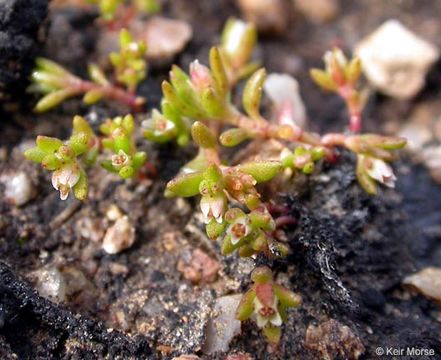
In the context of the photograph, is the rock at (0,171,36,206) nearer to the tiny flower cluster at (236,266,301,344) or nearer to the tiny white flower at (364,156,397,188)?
the tiny flower cluster at (236,266,301,344)

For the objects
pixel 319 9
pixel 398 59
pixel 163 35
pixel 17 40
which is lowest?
pixel 398 59

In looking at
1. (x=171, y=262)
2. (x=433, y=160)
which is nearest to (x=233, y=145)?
(x=171, y=262)

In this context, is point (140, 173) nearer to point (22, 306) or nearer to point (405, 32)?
point (22, 306)

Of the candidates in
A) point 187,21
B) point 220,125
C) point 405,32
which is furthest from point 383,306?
point 187,21

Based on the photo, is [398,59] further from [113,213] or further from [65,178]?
[65,178]

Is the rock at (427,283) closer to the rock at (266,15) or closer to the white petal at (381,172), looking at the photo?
the white petal at (381,172)
